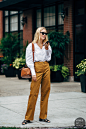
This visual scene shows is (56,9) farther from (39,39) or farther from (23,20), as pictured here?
(39,39)

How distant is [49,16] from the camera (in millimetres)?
15461

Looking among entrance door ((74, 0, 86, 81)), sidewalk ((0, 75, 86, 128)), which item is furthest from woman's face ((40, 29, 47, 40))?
entrance door ((74, 0, 86, 81))

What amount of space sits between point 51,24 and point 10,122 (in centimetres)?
1036

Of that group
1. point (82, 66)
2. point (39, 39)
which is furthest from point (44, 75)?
point (82, 66)

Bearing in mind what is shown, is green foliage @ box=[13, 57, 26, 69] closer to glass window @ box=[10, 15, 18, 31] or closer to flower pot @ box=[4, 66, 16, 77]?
flower pot @ box=[4, 66, 16, 77]

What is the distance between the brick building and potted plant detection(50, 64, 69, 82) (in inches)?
13.7

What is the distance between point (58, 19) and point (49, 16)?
85 centimetres

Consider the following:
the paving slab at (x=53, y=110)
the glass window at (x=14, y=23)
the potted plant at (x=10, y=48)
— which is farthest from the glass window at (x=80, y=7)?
the glass window at (x=14, y=23)

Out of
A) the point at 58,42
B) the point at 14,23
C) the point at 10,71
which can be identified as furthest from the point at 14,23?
the point at 58,42

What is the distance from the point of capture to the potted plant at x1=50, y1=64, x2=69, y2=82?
44.2 feet

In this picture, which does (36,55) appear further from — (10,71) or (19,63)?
(10,71)

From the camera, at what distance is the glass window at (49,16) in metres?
15.2

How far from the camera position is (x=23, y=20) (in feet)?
56.4

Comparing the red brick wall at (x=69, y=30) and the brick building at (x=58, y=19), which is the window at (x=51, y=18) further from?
the red brick wall at (x=69, y=30)
